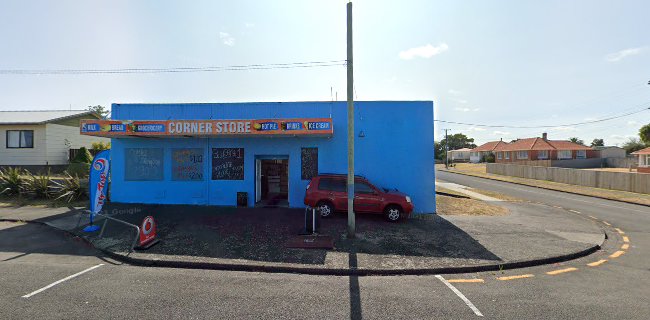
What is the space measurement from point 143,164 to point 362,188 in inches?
401

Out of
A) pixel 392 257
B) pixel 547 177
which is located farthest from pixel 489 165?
pixel 392 257

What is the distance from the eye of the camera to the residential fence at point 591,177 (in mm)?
21250

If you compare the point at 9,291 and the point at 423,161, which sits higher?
the point at 423,161

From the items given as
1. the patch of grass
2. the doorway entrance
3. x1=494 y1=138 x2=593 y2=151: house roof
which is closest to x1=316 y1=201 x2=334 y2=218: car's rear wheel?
the doorway entrance

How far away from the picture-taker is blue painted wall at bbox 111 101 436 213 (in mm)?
12180

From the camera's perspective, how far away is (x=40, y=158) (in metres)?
21.2

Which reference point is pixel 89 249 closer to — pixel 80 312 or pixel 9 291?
pixel 9 291

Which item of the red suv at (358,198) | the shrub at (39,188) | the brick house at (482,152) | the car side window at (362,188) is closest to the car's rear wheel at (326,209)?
the red suv at (358,198)

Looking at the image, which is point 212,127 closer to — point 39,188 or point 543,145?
point 39,188

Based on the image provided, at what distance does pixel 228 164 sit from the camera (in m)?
12.8

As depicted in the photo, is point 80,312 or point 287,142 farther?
point 287,142

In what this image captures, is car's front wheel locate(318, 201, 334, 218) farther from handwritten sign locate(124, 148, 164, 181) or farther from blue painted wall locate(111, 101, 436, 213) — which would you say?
handwritten sign locate(124, 148, 164, 181)

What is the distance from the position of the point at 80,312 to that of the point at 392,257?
5986 millimetres

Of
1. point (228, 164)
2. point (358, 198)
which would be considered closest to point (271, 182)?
point (228, 164)
